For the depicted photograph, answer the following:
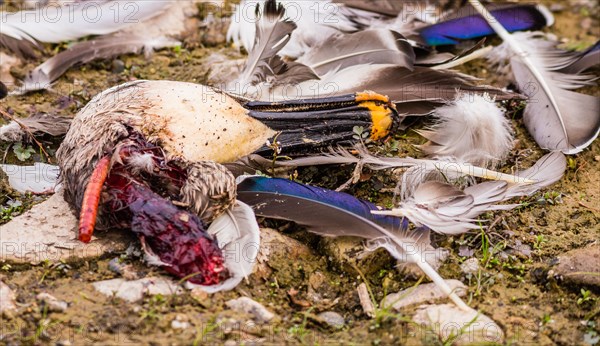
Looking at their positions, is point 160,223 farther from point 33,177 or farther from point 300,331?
point 33,177

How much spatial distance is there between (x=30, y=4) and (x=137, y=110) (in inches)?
93.8

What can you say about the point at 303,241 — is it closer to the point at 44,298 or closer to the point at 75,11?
the point at 44,298

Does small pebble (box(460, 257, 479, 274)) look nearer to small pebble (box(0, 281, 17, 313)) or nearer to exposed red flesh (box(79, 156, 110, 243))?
exposed red flesh (box(79, 156, 110, 243))

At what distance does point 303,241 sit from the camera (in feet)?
12.1

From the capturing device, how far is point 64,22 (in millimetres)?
5082

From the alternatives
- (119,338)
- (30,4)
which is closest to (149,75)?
(30,4)

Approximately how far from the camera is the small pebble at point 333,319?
3.24 m

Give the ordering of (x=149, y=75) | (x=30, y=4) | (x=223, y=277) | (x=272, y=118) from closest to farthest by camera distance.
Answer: (x=223, y=277)
(x=272, y=118)
(x=149, y=75)
(x=30, y=4)

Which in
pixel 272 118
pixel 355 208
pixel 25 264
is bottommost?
pixel 25 264

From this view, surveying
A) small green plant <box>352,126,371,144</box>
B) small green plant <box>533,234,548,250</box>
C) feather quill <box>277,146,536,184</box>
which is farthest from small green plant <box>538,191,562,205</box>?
small green plant <box>352,126,371,144</box>

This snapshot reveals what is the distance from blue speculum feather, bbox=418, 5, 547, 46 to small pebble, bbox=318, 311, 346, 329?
2.30 metres

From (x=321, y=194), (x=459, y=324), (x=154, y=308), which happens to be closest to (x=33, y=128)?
(x=154, y=308)

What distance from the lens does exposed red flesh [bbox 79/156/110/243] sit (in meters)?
3.22

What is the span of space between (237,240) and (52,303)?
87 cm
